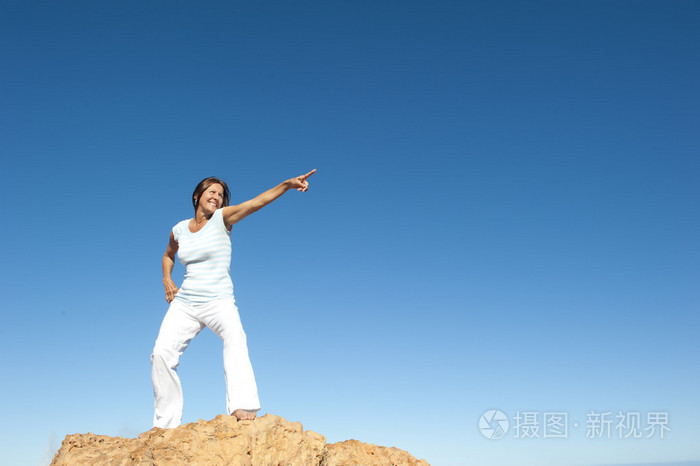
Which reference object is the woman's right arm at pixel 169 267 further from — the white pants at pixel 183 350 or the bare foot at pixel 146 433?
the bare foot at pixel 146 433

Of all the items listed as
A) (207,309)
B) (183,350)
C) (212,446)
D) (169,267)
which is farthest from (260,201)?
(212,446)

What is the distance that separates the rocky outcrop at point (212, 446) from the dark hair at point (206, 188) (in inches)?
117

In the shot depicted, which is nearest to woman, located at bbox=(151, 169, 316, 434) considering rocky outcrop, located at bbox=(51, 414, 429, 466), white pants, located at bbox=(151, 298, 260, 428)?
white pants, located at bbox=(151, 298, 260, 428)

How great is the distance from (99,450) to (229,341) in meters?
1.85

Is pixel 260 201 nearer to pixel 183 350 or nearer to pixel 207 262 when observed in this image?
pixel 207 262

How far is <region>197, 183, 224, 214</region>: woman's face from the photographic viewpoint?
7.79 meters

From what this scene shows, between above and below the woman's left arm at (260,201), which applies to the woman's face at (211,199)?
above

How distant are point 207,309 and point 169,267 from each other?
1262mm

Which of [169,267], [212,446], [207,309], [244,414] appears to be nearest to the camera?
[212,446]

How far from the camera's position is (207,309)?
729cm

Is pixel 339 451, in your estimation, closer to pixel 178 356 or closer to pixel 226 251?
pixel 178 356

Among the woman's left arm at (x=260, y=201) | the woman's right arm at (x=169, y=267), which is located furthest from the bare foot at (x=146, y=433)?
the woman's left arm at (x=260, y=201)

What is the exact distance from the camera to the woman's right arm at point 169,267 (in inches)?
309

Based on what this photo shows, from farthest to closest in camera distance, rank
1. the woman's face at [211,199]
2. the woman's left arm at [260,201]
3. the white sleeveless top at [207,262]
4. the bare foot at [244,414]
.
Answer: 1. the woman's face at [211,199]
2. the white sleeveless top at [207,262]
3. the woman's left arm at [260,201]
4. the bare foot at [244,414]
